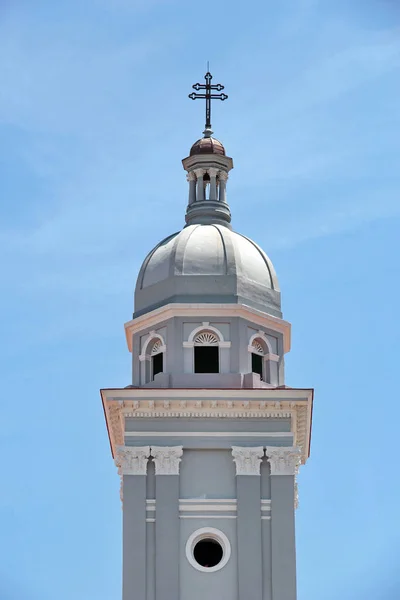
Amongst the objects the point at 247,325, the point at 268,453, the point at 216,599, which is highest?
the point at 247,325

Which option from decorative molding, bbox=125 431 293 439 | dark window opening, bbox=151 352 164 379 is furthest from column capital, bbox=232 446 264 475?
dark window opening, bbox=151 352 164 379

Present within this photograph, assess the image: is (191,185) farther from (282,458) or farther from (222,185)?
(282,458)

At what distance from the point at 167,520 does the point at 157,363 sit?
5538 mm

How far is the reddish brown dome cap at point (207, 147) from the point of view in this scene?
64000mm

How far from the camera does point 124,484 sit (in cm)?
5694

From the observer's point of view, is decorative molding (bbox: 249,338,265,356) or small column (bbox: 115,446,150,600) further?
decorative molding (bbox: 249,338,265,356)

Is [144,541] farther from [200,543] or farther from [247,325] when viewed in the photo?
[247,325]

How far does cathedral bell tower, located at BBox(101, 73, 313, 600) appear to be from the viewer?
56094 mm

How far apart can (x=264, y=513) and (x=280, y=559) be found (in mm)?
1491

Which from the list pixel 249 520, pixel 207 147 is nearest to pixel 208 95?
pixel 207 147

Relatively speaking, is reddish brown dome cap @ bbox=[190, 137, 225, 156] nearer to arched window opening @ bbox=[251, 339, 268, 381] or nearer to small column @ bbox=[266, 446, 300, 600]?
arched window opening @ bbox=[251, 339, 268, 381]

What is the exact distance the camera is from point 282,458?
57.3m

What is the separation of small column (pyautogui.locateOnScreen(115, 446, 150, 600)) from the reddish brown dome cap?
11320mm

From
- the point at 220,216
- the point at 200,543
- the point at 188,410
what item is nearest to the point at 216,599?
the point at 200,543
